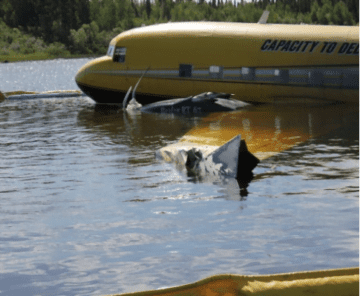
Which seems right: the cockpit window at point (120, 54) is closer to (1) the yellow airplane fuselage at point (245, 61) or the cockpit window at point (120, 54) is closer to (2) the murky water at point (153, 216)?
(1) the yellow airplane fuselage at point (245, 61)

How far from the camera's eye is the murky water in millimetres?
10922

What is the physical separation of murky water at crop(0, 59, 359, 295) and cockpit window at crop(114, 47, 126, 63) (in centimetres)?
1388

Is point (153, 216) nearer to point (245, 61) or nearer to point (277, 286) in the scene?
point (277, 286)

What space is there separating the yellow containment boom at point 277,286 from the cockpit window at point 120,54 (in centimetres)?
3372

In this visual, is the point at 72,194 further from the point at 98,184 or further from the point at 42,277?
the point at 42,277

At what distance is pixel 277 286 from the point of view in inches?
300

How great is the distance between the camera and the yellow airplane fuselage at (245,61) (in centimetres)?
3709

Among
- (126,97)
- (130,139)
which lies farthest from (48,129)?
(126,97)

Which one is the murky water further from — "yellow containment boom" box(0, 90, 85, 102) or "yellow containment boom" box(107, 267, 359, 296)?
"yellow containment boom" box(0, 90, 85, 102)

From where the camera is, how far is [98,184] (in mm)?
18266

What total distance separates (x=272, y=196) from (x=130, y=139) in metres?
12.1

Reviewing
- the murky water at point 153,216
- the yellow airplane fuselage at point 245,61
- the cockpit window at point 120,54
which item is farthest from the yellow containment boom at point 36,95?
the murky water at point 153,216

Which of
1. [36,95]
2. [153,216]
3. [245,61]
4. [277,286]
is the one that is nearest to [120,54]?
[245,61]

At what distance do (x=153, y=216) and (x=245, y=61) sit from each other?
80.6ft
